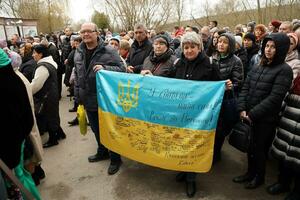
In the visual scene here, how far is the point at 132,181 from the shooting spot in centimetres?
388

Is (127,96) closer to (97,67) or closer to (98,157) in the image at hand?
(97,67)

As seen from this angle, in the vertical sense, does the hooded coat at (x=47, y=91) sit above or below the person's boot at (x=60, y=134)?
above

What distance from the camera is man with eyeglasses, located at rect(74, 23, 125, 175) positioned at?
12.8 feet

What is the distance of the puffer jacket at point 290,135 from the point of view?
9.77 feet

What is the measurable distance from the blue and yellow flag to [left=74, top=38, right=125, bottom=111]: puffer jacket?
0.14 m

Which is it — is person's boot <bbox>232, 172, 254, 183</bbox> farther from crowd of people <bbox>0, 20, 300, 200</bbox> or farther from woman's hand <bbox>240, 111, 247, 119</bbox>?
woman's hand <bbox>240, 111, 247, 119</bbox>

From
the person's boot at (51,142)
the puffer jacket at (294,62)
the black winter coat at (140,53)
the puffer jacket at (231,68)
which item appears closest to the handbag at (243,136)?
the puffer jacket at (231,68)

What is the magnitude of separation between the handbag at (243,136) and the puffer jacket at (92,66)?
5.88 ft

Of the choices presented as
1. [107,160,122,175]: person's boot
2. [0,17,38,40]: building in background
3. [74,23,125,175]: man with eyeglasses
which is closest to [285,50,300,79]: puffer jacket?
[74,23,125,175]: man with eyeglasses

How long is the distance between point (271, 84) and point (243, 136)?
701mm

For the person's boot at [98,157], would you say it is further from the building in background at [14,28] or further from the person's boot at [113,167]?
the building in background at [14,28]

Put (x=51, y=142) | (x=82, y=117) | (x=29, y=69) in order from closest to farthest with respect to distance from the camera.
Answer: (x=82, y=117), (x=29, y=69), (x=51, y=142)

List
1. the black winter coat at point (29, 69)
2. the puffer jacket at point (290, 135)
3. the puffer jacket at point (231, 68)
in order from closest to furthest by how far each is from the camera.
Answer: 1. the puffer jacket at point (290, 135)
2. the puffer jacket at point (231, 68)
3. the black winter coat at point (29, 69)

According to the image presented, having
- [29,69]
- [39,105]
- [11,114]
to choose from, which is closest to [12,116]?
[11,114]
